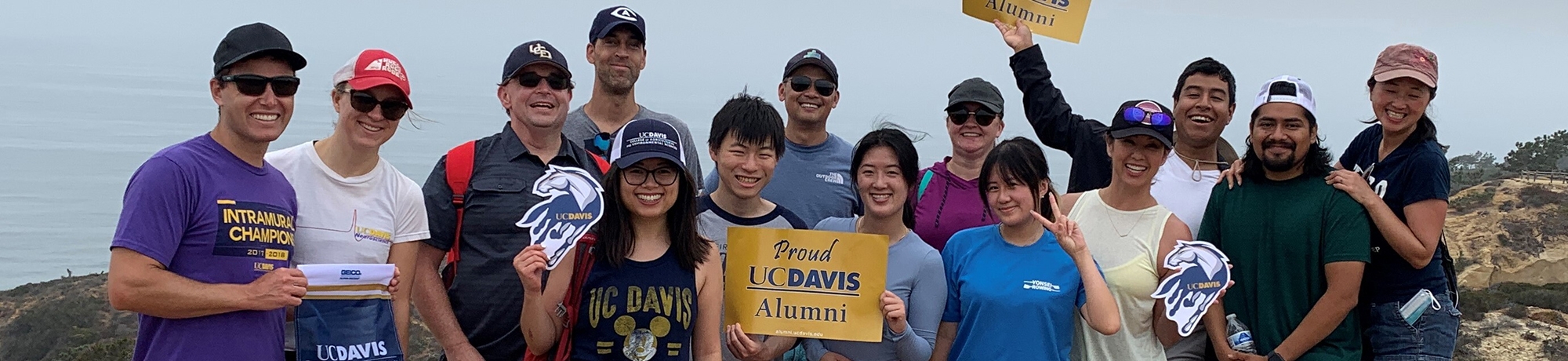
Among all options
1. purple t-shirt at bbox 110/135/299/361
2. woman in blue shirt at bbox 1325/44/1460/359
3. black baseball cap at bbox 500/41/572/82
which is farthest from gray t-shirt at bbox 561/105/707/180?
woman in blue shirt at bbox 1325/44/1460/359

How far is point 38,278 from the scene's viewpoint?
113ft

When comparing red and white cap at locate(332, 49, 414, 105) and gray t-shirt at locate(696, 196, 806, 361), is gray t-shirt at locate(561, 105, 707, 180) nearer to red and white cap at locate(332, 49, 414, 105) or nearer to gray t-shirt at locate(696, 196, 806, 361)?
gray t-shirt at locate(696, 196, 806, 361)

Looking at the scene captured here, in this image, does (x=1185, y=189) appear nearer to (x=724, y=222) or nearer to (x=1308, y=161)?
(x=1308, y=161)

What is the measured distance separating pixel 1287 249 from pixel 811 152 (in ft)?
8.01

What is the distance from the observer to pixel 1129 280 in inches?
220

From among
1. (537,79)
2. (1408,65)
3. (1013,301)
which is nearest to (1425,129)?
(1408,65)

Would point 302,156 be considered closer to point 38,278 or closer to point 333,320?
point 333,320

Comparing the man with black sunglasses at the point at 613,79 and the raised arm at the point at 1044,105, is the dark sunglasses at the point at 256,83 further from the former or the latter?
the raised arm at the point at 1044,105

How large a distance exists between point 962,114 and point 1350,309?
2.11m

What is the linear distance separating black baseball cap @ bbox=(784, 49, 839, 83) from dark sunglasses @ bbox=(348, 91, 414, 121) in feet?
7.92

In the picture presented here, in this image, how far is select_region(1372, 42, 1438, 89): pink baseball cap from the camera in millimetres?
5945

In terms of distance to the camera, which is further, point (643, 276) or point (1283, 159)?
point (1283, 159)

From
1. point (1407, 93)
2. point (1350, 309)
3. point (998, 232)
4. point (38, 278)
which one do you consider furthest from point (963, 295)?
point (38, 278)

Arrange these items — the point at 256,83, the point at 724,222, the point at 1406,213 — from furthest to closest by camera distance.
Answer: the point at 724,222 → the point at 1406,213 → the point at 256,83
